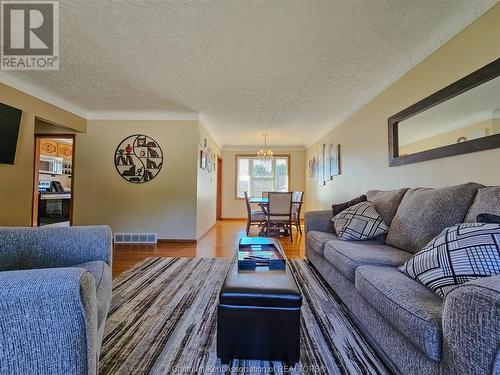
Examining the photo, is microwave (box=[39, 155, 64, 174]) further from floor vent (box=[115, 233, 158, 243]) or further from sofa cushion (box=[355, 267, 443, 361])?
sofa cushion (box=[355, 267, 443, 361])

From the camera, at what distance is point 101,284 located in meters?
1.24

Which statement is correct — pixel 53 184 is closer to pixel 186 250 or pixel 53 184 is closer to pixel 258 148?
pixel 186 250

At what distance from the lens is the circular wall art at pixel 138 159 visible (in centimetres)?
438

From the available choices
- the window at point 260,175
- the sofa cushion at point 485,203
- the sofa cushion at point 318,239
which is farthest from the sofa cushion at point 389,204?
the window at point 260,175

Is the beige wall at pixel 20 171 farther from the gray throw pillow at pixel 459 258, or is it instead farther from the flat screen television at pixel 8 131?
the gray throw pillow at pixel 459 258

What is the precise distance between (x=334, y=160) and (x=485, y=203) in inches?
137

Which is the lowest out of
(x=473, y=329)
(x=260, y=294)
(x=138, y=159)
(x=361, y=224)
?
(x=260, y=294)

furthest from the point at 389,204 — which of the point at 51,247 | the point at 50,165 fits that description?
the point at 50,165

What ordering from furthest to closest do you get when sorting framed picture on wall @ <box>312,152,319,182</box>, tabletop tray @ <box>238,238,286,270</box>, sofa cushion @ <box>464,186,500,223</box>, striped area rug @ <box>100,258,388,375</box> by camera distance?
1. framed picture on wall @ <box>312,152,319,182</box>
2. tabletop tray @ <box>238,238,286,270</box>
3. sofa cushion @ <box>464,186,500,223</box>
4. striped area rug @ <box>100,258,388,375</box>

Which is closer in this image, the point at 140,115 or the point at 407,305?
the point at 407,305

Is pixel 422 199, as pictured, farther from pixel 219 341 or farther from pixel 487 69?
pixel 219 341

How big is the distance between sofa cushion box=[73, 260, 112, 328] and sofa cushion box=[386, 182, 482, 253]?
6.61ft

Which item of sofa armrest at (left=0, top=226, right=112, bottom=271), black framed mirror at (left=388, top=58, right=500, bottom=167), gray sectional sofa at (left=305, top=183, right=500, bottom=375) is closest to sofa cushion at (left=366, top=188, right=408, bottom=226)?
gray sectional sofa at (left=305, top=183, right=500, bottom=375)

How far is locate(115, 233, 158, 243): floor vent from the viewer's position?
4.32 meters
